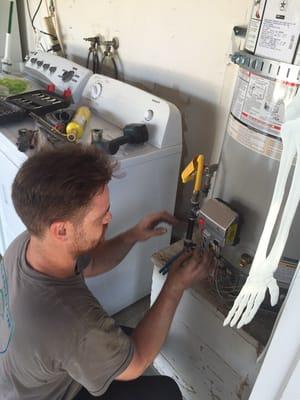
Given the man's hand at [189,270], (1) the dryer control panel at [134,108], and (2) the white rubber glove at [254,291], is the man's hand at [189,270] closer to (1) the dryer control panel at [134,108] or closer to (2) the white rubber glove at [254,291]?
(2) the white rubber glove at [254,291]

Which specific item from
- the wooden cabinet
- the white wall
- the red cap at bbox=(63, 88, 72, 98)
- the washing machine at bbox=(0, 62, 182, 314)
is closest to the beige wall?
the washing machine at bbox=(0, 62, 182, 314)

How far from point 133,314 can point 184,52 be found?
1.19 meters

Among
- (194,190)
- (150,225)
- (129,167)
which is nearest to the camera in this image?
(194,190)

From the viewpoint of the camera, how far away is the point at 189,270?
88cm

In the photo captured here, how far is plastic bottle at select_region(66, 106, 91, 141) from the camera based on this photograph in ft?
4.14

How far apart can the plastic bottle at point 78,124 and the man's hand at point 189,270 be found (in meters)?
0.62

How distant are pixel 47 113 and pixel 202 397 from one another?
1.20 meters

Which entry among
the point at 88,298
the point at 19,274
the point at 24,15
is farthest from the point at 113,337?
the point at 24,15

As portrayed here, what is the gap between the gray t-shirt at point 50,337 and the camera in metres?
0.72

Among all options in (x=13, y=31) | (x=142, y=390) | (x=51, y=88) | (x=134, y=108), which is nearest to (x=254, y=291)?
(x=142, y=390)

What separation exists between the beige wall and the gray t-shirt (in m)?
0.91

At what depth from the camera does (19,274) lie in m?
0.78

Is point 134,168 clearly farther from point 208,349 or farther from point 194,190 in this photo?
point 208,349

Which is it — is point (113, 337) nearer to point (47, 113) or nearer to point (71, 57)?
point (47, 113)
